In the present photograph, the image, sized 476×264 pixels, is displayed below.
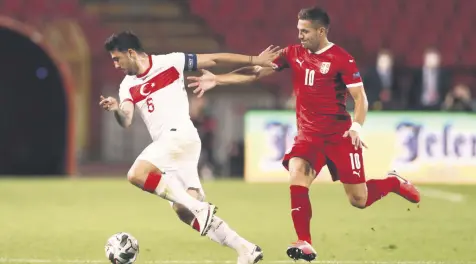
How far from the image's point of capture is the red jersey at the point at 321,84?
704 centimetres

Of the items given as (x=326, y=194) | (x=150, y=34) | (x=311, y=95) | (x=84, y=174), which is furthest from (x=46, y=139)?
(x=311, y=95)

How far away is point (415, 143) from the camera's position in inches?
613

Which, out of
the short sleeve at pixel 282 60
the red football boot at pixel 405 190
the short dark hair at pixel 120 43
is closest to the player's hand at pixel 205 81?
the short sleeve at pixel 282 60

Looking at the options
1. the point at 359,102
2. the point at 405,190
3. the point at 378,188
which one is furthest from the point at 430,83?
the point at 359,102

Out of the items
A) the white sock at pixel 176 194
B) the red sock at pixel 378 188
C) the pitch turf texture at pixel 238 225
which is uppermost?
the white sock at pixel 176 194

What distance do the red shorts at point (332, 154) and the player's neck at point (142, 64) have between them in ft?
3.97

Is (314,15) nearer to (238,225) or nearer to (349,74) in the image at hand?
(349,74)

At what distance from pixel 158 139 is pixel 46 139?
12314 mm

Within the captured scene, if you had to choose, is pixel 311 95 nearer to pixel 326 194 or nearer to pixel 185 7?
pixel 326 194

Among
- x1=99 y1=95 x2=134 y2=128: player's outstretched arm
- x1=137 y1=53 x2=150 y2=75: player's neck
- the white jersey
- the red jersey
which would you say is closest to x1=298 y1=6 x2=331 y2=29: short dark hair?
the red jersey

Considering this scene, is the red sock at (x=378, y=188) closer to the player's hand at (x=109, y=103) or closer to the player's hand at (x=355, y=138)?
the player's hand at (x=355, y=138)

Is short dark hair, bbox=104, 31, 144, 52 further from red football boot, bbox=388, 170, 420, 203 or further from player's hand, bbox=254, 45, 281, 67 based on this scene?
red football boot, bbox=388, 170, 420, 203

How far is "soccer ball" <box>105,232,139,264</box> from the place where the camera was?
6727 mm

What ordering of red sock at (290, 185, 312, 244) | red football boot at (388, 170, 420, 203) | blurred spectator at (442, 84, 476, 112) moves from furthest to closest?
1. blurred spectator at (442, 84, 476, 112)
2. red football boot at (388, 170, 420, 203)
3. red sock at (290, 185, 312, 244)
